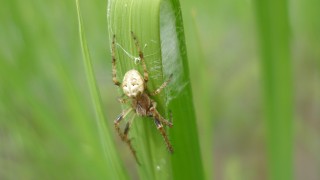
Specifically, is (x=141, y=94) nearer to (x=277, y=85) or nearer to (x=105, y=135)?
(x=105, y=135)

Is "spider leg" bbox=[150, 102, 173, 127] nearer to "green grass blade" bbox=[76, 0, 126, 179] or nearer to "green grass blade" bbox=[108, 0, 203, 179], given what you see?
"green grass blade" bbox=[108, 0, 203, 179]

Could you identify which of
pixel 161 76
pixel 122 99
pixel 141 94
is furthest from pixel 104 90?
pixel 161 76

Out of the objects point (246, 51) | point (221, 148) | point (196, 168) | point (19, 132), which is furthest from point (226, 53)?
point (196, 168)

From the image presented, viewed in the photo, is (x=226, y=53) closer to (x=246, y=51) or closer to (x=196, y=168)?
(x=246, y=51)

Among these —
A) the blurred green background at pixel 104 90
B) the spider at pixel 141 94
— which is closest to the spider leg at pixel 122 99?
the spider at pixel 141 94

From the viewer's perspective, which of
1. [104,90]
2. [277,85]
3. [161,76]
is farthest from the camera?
[104,90]

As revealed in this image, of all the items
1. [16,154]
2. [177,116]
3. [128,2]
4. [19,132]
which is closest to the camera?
[128,2]

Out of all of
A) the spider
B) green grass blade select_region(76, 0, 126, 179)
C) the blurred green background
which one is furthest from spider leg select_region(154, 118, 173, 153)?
the blurred green background
